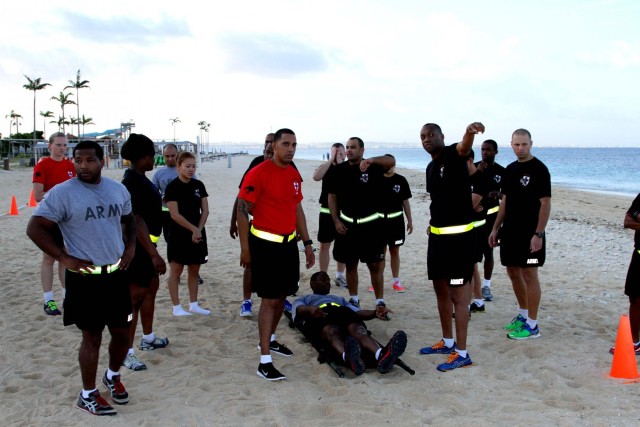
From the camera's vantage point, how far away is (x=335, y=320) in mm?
5254

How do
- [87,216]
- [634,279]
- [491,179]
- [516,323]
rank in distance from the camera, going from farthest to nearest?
[491,179]
[516,323]
[634,279]
[87,216]

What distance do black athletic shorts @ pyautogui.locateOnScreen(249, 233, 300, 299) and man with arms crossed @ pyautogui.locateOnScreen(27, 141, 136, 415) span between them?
114 centimetres

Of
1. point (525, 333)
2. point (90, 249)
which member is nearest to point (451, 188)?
point (525, 333)

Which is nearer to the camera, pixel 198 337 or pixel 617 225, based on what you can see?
pixel 198 337

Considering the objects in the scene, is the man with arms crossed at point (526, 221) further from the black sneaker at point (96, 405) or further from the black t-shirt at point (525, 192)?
the black sneaker at point (96, 405)

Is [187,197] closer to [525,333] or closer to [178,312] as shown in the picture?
[178,312]

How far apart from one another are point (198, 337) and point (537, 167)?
4.27m

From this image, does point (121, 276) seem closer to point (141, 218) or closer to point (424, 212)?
point (141, 218)

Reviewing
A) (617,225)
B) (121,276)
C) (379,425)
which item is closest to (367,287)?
(379,425)

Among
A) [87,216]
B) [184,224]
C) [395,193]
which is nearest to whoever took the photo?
[87,216]

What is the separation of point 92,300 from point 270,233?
5.25 ft

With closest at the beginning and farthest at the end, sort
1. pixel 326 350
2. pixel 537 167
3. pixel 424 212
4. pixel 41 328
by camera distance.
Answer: pixel 326 350 < pixel 537 167 < pixel 41 328 < pixel 424 212

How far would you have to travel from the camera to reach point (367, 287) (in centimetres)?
788

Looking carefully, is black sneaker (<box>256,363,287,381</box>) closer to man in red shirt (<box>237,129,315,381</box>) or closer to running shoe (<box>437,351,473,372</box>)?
man in red shirt (<box>237,129,315,381</box>)
